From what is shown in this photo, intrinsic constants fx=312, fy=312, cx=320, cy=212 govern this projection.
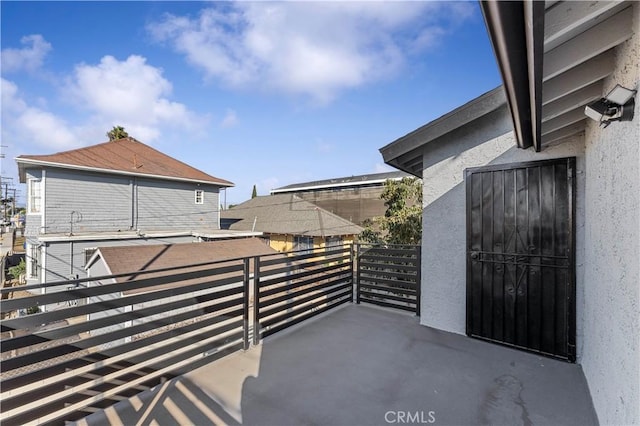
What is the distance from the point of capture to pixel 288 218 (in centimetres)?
1694

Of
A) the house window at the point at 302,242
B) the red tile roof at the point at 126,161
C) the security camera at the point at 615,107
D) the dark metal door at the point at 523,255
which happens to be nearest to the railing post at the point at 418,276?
the dark metal door at the point at 523,255

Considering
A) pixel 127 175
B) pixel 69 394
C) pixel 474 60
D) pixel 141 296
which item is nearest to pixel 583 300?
pixel 141 296

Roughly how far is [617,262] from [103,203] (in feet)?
49.6

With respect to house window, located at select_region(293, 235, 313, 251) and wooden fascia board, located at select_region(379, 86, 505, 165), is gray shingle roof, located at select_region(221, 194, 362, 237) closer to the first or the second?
house window, located at select_region(293, 235, 313, 251)

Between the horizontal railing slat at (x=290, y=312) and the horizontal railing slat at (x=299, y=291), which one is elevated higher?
the horizontal railing slat at (x=299, y=291)

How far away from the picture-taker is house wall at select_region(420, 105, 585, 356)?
3.70 meters

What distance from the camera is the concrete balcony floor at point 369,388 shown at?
231 centimetres

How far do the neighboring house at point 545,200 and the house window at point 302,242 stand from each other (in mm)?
10128

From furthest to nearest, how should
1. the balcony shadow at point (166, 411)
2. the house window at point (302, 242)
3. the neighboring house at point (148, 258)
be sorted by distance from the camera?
1. the house window at point (302, 242)
2. the neighboring house at point (148, 258)
3. the balcony shadow at point (166, 411)

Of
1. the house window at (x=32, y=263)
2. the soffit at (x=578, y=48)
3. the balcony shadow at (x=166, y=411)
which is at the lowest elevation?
the house window at (x=32, y=263)

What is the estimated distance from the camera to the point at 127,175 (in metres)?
13.2

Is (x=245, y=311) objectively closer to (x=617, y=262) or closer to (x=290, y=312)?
(x=290, y=312)

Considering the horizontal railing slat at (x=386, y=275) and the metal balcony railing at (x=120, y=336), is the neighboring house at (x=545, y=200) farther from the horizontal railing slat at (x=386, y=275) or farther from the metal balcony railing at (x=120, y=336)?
the metal balcony railing at (x=120, y=336)

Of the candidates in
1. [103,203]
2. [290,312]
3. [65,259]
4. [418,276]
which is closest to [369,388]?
[290,312]
